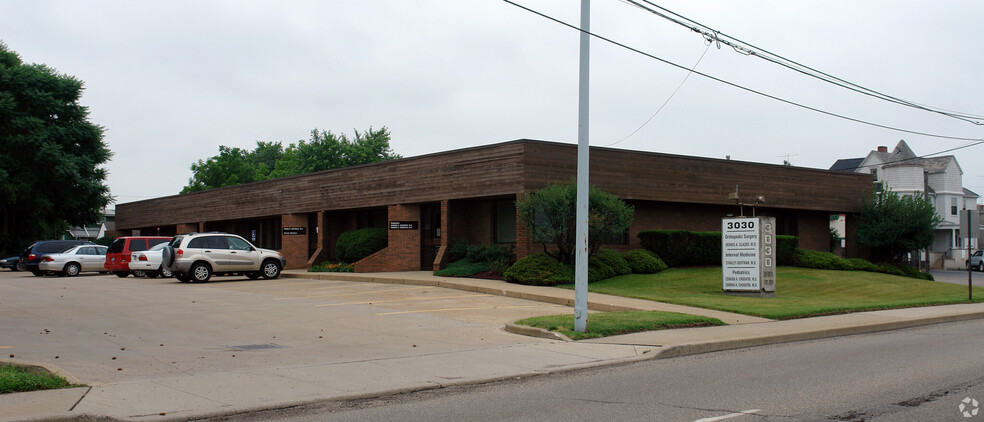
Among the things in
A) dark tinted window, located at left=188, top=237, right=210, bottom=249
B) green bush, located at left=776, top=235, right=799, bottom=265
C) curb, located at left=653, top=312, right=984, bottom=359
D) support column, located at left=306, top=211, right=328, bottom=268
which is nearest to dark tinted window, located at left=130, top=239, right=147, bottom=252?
dark tinted window, located at left=188, top=237, right=210, bottom=249

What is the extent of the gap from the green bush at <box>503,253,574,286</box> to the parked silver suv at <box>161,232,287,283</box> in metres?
9.99

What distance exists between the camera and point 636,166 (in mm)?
Result: 29594

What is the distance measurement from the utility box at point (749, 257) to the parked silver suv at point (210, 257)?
16929 mm

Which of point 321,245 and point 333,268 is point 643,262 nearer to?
point 333,268

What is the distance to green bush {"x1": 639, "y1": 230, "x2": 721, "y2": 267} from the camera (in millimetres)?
28891

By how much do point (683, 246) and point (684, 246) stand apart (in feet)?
0.15

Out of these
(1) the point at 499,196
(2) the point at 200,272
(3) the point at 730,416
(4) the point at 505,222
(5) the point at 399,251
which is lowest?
(3) the point at 730,416

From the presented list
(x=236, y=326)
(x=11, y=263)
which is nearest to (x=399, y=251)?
(x=236, y=326)

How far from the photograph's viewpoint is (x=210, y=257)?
90.3ft

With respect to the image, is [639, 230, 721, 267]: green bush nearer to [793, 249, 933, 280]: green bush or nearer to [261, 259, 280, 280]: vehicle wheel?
[793, 249, 933, 280]: green bush

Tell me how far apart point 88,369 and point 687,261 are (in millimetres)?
23750

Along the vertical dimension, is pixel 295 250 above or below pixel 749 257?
below

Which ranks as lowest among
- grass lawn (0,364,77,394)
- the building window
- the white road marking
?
the white road marking

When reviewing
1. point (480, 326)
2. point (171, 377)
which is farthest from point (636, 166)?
point (171, 377)
